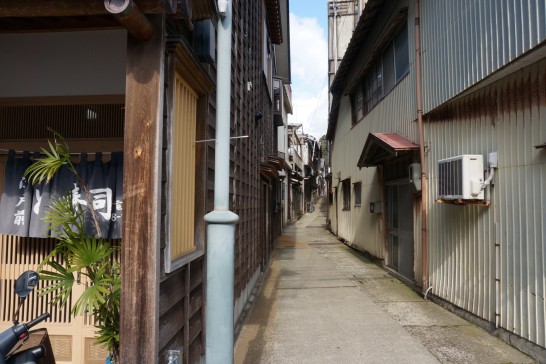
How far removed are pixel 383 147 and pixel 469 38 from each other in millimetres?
2780

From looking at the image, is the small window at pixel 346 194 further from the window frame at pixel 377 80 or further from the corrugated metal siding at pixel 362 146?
the window frame at pixel 377 80

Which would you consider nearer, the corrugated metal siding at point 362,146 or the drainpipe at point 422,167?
the drainpipe at point 422,167

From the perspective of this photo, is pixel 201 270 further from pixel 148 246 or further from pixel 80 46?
pixel 80 46

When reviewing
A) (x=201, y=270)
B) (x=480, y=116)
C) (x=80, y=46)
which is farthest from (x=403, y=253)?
(x=80, y=46)

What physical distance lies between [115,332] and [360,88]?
1203cm

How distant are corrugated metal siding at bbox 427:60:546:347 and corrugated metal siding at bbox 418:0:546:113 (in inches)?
11.5

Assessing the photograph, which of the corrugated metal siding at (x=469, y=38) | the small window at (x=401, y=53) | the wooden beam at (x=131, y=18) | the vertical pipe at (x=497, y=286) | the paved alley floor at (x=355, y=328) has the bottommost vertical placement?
the paved alley floor at (x=355, y=328)

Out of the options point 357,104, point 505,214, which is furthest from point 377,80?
point 505,214

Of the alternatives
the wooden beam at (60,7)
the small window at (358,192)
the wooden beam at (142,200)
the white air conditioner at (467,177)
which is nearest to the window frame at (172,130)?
the wooden beam at (142,200)

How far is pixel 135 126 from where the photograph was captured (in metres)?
2.44

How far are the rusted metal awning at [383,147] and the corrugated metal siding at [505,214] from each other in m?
1.05

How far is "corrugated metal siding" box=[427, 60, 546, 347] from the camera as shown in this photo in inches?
165

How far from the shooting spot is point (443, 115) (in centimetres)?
645

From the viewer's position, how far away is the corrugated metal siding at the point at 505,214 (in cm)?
420
